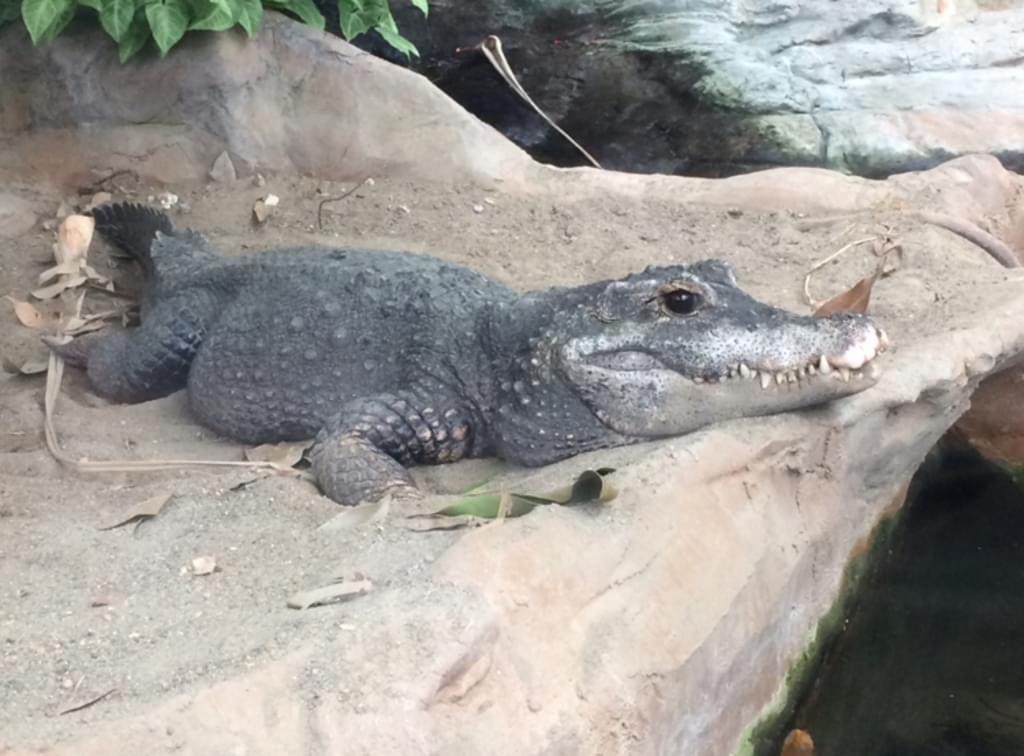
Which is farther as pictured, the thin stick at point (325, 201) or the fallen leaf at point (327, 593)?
the thin stick at point (325, 201)

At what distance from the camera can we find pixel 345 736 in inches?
86.0

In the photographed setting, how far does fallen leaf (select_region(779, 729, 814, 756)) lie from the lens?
3430 mm

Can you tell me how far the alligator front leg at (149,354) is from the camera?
4.43 meters

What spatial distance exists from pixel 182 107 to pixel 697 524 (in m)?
3.46

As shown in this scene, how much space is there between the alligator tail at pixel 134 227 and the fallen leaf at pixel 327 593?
262cm

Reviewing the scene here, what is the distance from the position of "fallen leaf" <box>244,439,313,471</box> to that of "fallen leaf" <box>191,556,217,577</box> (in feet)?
3.09

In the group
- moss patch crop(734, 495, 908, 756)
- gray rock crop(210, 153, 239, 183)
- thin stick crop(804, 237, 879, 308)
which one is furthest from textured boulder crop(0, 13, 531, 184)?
moss patch crop(734, 495, 908, 756)

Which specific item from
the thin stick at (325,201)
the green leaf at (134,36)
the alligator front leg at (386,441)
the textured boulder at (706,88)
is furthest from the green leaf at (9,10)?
the alligator front leg at (386,441)

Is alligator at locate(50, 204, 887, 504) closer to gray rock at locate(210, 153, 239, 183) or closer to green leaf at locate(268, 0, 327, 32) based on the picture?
gray rock at locate(210, 153, 239, 183)

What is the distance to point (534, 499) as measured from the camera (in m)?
2.92

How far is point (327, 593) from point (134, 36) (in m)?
3.43

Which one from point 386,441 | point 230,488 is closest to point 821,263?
point 386,441

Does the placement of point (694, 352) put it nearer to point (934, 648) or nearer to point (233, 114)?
point (934, 648)

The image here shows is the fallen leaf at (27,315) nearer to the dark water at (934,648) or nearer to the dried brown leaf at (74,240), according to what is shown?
the dried brown leaf at (74,240)
